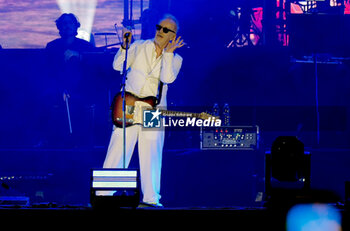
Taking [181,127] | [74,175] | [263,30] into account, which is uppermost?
[263,30]

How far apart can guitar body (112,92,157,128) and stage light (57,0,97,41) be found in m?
2.96

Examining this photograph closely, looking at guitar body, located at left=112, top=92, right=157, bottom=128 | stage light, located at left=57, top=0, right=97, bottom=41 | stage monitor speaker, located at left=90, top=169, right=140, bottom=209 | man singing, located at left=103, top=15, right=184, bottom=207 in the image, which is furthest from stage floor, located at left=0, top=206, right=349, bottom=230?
stage light, located at left=57, top=0, right=97, bottom=41

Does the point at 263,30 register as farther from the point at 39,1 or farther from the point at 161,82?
the point at 161,82

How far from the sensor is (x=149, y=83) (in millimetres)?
5594

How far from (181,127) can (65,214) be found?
5.39 meters

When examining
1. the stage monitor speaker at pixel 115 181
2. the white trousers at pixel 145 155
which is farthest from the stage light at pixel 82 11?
the stage monitor speaker at pixel 115 181

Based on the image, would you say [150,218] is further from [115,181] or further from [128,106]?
[128,106]

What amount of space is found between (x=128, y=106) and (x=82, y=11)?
10.7 feet

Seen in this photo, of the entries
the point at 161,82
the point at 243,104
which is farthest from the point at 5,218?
the point at 243,104

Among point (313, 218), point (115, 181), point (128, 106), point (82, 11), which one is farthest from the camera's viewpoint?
point (82, 11)

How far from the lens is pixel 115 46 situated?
844 centimetres

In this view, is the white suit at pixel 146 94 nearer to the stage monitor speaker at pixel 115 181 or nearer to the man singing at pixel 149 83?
the man singing at pixel 149 83

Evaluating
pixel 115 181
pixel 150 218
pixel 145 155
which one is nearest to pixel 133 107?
pixel 145 155

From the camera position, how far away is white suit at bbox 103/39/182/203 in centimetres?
552
